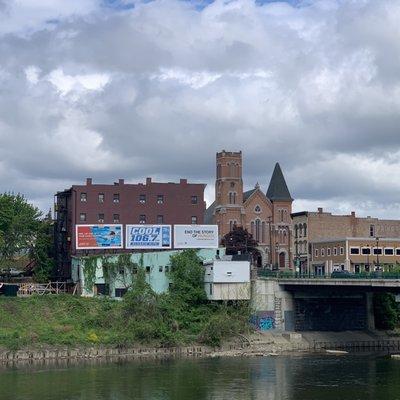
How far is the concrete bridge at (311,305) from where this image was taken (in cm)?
11669

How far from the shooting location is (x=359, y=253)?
167m

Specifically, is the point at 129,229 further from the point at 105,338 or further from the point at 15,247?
the point at 105,338

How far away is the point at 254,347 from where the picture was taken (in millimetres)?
108000

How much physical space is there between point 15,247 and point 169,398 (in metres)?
68.4

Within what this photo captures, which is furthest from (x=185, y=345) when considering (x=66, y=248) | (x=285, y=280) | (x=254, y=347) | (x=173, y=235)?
(x=66, y=248)

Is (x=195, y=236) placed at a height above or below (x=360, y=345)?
above

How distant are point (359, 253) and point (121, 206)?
51838mm

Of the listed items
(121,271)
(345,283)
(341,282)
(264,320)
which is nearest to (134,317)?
(121,271)

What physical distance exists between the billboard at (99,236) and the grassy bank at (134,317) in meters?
11.9

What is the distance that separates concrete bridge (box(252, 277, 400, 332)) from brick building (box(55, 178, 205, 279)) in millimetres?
26725

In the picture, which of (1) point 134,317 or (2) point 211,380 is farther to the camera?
(1) point 134,317

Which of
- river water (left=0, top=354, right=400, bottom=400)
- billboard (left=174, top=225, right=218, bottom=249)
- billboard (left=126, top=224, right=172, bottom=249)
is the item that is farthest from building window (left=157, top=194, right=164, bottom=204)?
river water (left=0, top=354, right=400, bottom=400)

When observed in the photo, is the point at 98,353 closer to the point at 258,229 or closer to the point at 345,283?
the point at 345,283

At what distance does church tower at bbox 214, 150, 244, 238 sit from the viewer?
596ft
